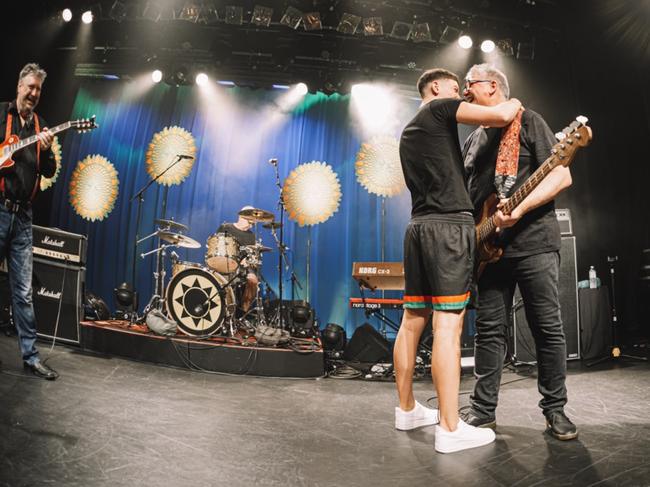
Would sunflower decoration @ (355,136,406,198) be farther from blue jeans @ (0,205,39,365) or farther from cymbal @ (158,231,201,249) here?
blue jeans @ (0,205,39,365)

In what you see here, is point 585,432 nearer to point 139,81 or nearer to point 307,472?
point 307,472

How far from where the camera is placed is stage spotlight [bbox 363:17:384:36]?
7.04 metres

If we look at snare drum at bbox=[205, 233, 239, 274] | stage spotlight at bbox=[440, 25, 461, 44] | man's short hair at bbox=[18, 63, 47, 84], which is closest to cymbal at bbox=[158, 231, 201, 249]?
snare drum at bbox=[205, 233, 239, 274]

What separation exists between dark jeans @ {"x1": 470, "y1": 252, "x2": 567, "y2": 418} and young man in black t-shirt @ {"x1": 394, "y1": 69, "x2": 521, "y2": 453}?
38 centimetres

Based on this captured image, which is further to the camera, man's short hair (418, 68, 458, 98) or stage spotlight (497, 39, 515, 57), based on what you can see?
stage spotlight (497, 39, 515, 57)

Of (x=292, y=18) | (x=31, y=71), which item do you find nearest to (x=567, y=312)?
(x=31, y=71)

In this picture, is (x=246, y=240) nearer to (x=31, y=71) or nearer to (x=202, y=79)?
(x=202, y=79)

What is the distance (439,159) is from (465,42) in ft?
18.6

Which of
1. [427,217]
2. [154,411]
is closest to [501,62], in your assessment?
[427,217]

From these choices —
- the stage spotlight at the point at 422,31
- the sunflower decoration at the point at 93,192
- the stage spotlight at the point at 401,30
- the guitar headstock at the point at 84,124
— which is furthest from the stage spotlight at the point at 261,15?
the guitar headstock at the point at 84,124

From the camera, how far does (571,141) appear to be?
2111mm

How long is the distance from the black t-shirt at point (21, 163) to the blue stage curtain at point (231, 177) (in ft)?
15.5

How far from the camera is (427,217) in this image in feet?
7.22

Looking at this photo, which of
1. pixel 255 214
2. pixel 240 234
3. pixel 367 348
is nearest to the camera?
pixel 367 348
